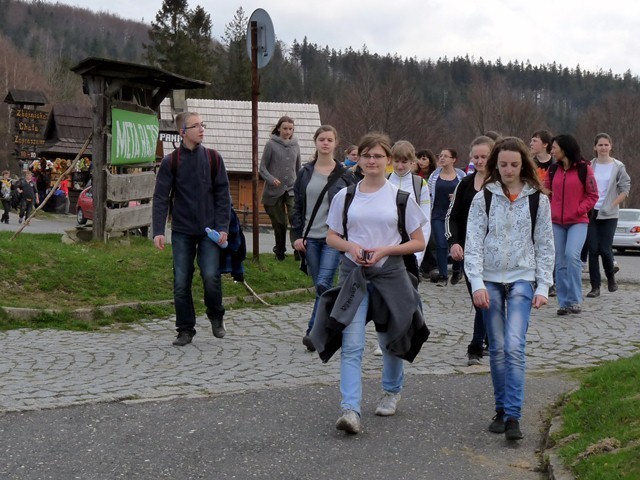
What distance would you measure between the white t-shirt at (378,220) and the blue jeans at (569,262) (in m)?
5.15

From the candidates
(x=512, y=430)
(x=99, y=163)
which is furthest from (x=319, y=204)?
(x=99, y=163)

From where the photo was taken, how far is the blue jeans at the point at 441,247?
1385 cm

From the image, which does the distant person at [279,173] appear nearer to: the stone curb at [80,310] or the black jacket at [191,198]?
the stone curb at [80,310]

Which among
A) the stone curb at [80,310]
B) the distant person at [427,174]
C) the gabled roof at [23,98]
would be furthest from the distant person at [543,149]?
the gabled roof at [23,98]

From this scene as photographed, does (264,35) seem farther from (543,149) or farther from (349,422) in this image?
(349,422)

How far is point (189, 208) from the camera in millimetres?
8727

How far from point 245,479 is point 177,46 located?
80.2 m

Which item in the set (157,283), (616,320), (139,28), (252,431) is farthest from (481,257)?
(139,28)

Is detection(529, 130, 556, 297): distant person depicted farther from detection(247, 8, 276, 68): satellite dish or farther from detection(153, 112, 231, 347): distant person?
detection(153, 112, 231, 347): distant person

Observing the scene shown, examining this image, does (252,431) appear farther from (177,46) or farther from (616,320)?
(177,46)

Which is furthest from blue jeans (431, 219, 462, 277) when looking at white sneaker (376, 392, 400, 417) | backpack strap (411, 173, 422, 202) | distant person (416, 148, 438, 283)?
white sneaker (376, 392, 400, 417)

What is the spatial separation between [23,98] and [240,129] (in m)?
13.1

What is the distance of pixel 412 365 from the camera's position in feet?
26.6

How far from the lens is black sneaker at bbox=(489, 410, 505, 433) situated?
6072 mm
